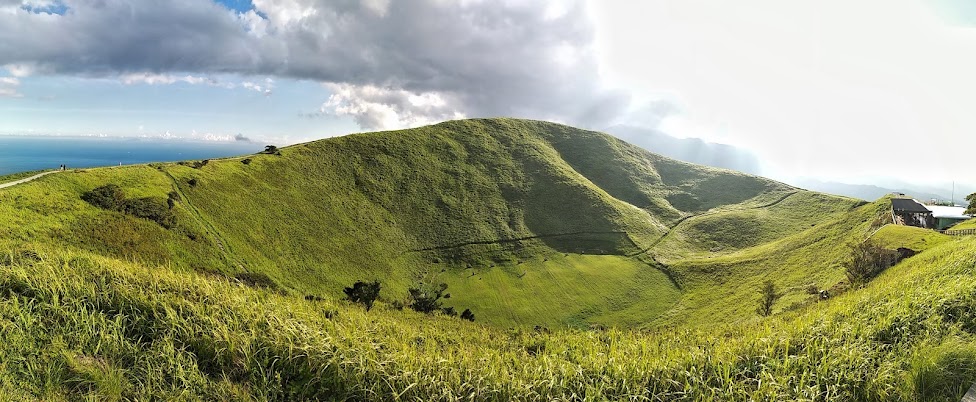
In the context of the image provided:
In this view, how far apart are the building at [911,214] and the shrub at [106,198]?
425 ft

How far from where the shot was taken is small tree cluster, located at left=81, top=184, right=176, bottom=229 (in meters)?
63.3

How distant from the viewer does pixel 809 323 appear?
7.45m

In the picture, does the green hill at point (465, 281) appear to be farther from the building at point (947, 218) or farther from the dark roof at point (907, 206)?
the building at point (947, 218)

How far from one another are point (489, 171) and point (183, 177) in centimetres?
9795

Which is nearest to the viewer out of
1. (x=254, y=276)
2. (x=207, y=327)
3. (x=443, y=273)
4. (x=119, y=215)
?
(x=207, y=327)

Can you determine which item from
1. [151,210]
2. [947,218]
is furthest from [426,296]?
[947,218]

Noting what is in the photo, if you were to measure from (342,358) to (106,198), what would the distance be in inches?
3160

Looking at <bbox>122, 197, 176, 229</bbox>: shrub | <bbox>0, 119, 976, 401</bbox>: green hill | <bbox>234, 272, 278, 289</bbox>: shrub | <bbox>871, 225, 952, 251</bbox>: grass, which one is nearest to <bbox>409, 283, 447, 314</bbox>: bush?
<bbox>0, 119, 976, 401</bbox>: green hill

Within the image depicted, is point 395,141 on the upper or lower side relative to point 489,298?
upper

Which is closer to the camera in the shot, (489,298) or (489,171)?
(489,298)

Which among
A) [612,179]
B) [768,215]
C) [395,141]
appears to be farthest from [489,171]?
[768,215]

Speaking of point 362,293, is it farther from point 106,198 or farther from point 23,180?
point 23,180

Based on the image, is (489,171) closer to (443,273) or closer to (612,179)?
(612,179)

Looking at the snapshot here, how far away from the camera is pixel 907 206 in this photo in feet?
290
